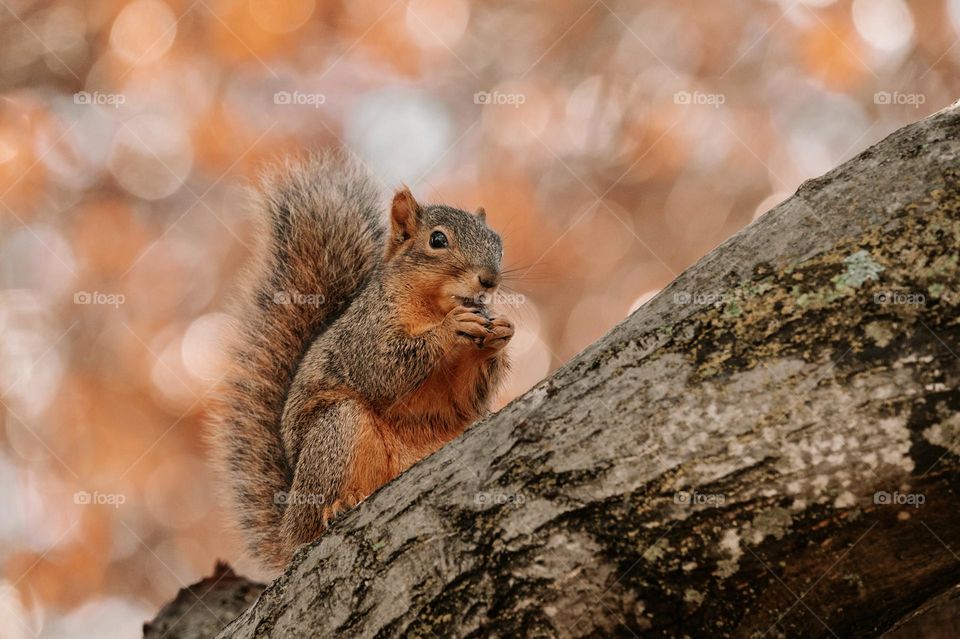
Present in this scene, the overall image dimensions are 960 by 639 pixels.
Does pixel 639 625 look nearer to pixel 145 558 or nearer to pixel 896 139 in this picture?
pixel 896 139

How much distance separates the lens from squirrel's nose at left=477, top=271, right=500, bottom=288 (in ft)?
10.8

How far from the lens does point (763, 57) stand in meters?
5.70

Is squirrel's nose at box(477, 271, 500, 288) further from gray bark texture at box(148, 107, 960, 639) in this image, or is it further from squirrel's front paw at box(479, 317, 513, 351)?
gray bark texture at box(148, 107, 960, 639)

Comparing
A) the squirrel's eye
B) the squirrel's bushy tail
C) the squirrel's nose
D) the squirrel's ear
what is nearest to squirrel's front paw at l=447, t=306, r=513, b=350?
the squirrel's nose

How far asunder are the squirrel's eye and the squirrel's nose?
0.25 meters

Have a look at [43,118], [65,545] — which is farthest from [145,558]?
[43,118]

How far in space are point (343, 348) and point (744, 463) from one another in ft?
6.94

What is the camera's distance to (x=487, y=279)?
329cm

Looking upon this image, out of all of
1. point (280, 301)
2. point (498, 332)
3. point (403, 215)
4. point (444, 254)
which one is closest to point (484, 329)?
point (498, 332)

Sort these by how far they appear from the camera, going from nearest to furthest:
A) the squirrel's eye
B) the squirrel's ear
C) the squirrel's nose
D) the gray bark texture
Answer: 1. the gray bark texture
2. the squirrel's nose
3. the squirrel's eye
4. the squirrel's ear

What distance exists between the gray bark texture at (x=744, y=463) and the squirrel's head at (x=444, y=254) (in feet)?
5.13

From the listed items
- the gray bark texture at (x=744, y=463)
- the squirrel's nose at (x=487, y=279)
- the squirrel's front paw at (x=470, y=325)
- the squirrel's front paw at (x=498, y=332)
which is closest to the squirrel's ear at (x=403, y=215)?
the squirrel's nose at (x=487, y=279)

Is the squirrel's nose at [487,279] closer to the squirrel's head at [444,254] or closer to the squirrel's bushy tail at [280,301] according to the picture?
the squirrel's head at [444,254]

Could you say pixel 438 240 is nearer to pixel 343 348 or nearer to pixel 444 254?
pixel 444 254
